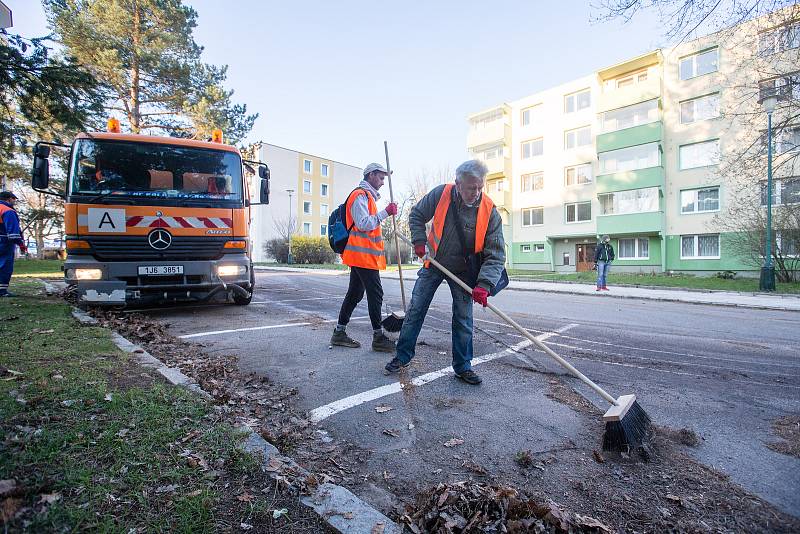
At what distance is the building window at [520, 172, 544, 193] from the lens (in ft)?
109

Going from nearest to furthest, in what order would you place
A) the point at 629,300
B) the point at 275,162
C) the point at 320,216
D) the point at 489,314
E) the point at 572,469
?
the point at 572,469 < the point at 489,314 < the point at 629,300 < the point at 275,162 < the point at 320,216

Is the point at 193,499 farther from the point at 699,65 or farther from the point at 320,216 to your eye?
the point at 320,216

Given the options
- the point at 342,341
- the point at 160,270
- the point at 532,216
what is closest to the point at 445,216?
the point at 342,341

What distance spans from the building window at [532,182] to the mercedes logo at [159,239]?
30690 mm

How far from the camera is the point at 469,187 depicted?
3.60m

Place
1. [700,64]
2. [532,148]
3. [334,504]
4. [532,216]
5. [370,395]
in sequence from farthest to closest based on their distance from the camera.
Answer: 1. [532,148]
2. [532,216]
3. [700,64]
4. [370,395]
5. [334,504]

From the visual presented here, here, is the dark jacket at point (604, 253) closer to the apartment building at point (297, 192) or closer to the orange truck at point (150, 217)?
the orange truck at point (150, 217)

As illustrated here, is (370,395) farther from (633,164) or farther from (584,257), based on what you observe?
(584,257)

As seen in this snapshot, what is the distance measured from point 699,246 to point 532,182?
1264 cm

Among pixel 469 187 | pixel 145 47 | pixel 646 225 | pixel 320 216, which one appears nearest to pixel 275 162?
pixel 320 216

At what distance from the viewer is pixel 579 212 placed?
30.5 m

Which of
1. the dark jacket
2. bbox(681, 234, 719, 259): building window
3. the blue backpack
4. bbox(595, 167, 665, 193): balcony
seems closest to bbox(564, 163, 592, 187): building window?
bbox(595, 167, 665, 193): balcony

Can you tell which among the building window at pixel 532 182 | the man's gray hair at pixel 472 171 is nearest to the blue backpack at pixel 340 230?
the man's gray hair at pixel 472 171

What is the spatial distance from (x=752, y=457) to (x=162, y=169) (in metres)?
8.05
